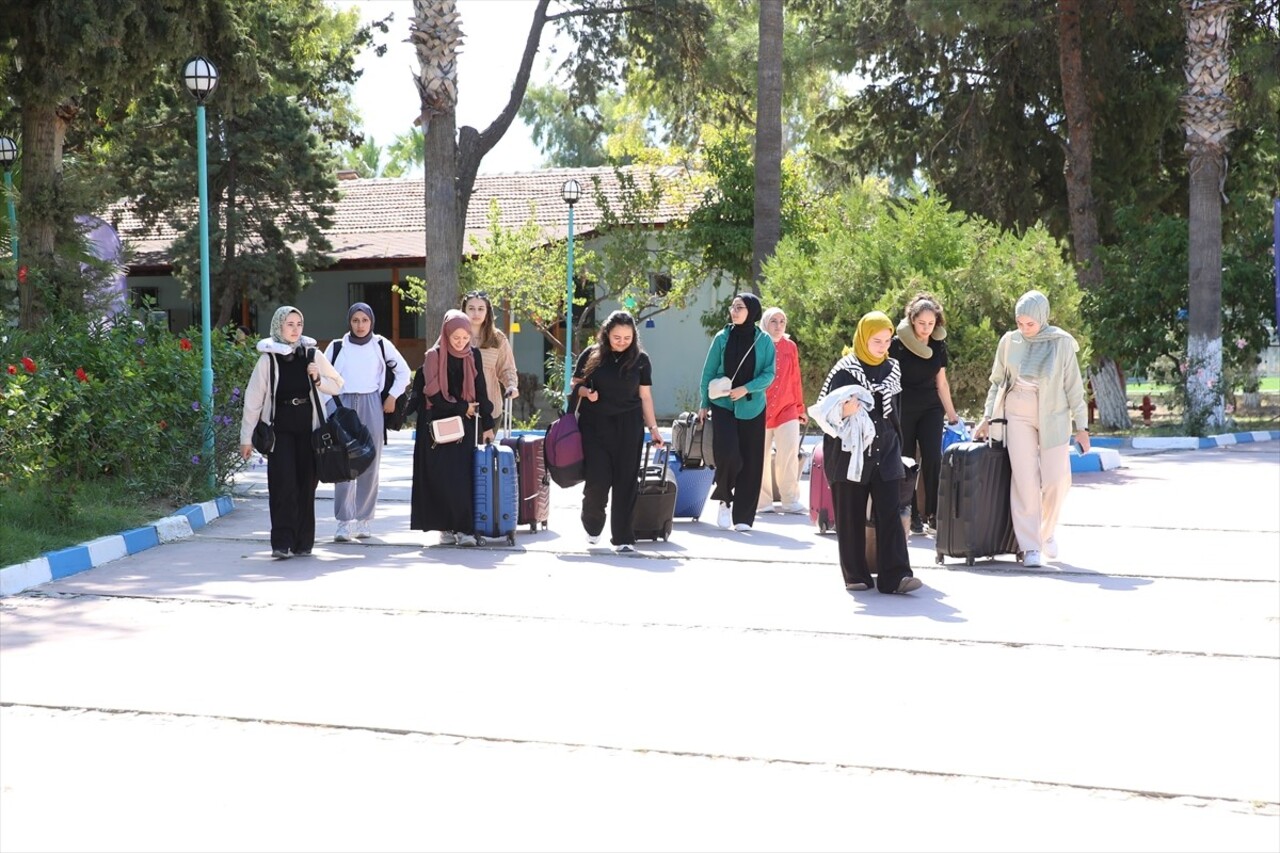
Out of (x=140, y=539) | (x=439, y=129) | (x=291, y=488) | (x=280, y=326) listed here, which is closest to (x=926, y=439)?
(x=291, y=488)

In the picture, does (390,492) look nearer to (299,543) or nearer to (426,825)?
(299,543)

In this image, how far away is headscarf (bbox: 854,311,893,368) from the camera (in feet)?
30.3

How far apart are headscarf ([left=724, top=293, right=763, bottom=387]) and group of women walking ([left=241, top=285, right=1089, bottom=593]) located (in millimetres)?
11

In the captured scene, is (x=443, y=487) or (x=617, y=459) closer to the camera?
(x=617, y=459)

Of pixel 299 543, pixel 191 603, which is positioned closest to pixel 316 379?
pixel 299 543

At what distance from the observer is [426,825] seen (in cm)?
490

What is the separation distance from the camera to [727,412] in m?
12.0

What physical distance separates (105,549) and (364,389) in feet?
6.94

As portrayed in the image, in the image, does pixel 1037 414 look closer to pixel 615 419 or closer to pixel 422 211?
pixel 615 419

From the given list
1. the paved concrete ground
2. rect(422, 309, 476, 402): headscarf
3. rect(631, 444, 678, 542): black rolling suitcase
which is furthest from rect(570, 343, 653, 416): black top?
the paved concrete ground

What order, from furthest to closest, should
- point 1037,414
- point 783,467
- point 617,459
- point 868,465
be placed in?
point 783,467, point 617,459, point 1037,414, point 868,465

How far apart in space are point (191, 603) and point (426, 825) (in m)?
4.30

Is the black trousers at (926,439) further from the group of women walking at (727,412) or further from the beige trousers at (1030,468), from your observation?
the beige trousers at (1030,468)

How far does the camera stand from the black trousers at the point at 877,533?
9.07 m
